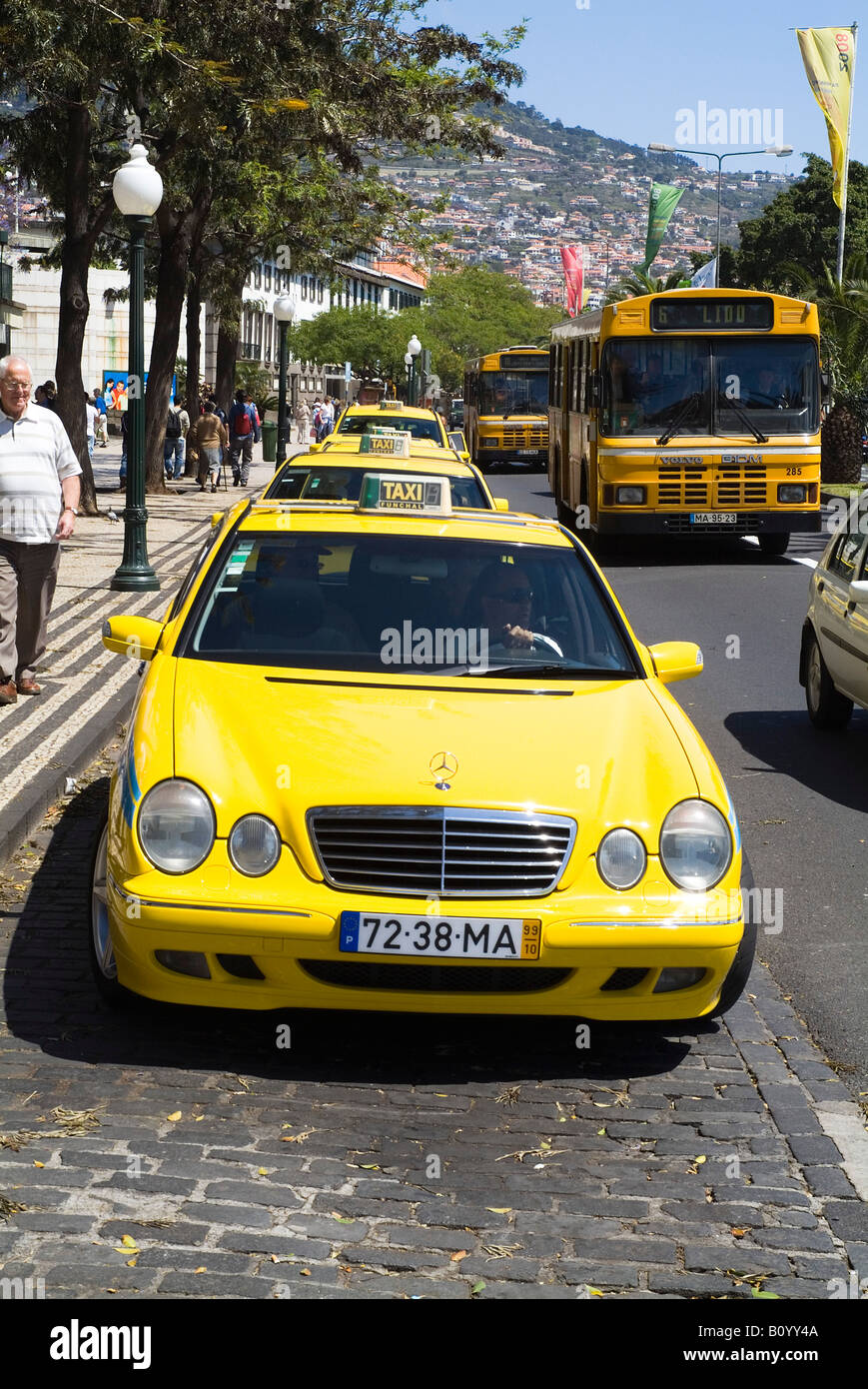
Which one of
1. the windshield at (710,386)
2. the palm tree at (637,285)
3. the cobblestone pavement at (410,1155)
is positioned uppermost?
the palm tree at (637,285)

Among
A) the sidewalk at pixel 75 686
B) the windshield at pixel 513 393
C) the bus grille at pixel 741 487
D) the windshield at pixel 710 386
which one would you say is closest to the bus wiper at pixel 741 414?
the windshield at pixel 710 386

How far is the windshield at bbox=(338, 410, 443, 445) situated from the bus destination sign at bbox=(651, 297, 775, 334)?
317 centimetres

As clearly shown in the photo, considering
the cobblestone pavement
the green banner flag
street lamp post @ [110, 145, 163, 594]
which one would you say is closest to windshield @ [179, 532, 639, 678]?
the cobblestone pavement

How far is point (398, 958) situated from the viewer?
488 cm

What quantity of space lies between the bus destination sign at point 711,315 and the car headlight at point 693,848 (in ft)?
53.6

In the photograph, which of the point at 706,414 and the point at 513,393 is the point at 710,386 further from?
the point at 513,393

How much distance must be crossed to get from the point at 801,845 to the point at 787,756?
6.87 feet

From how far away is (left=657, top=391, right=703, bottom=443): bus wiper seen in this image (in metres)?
21.0

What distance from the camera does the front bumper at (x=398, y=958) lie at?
4867 millimetres

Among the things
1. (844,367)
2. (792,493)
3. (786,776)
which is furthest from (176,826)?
(844,367)

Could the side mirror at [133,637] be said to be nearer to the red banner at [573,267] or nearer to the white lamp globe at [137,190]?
the white lamp globe at [137,190]

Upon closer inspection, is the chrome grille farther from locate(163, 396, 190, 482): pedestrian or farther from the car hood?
locate(163, 396, 190, 482): pedestrian

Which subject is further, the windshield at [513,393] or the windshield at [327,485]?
the windshield at [513,393]
